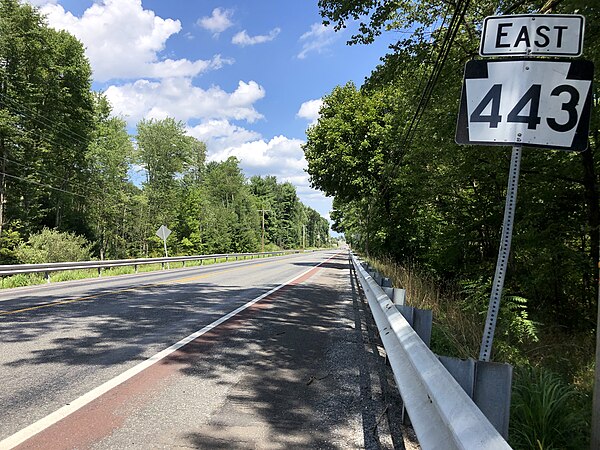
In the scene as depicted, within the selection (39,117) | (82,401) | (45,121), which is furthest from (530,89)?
(45,121)

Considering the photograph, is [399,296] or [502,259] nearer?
[502,259]

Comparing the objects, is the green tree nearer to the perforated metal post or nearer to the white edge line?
the white edge line

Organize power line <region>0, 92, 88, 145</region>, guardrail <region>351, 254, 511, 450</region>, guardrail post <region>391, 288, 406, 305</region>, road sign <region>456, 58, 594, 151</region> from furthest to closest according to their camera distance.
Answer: power line <region>0, 92, 88, 145</region>, guardrail post <region>391, 288, 406, 305</region>, road sign <region>456, 58, 594, 151</region>, guardrail <region>351, 254, 511, 450</region>

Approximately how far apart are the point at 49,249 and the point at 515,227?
2847 cm

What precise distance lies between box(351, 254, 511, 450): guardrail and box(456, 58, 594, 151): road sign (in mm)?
1546

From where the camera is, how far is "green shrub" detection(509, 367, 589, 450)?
2715 millimetres

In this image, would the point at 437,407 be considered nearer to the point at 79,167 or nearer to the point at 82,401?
→ the point at 82,401

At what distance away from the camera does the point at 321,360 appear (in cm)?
542

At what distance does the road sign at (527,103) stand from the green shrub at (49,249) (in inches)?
1147

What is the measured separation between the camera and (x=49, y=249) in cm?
2769

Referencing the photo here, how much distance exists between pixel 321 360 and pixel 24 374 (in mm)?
3402

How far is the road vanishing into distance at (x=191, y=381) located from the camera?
3.23 metres

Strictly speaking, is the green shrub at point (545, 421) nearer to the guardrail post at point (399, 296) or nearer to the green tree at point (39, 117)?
the guardrail post at point (399, 296)

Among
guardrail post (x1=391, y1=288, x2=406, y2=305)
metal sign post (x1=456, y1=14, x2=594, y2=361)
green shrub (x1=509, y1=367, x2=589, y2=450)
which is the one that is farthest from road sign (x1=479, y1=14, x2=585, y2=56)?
guardrail post (x1=391, y1=288, x2=406, y2=305)
